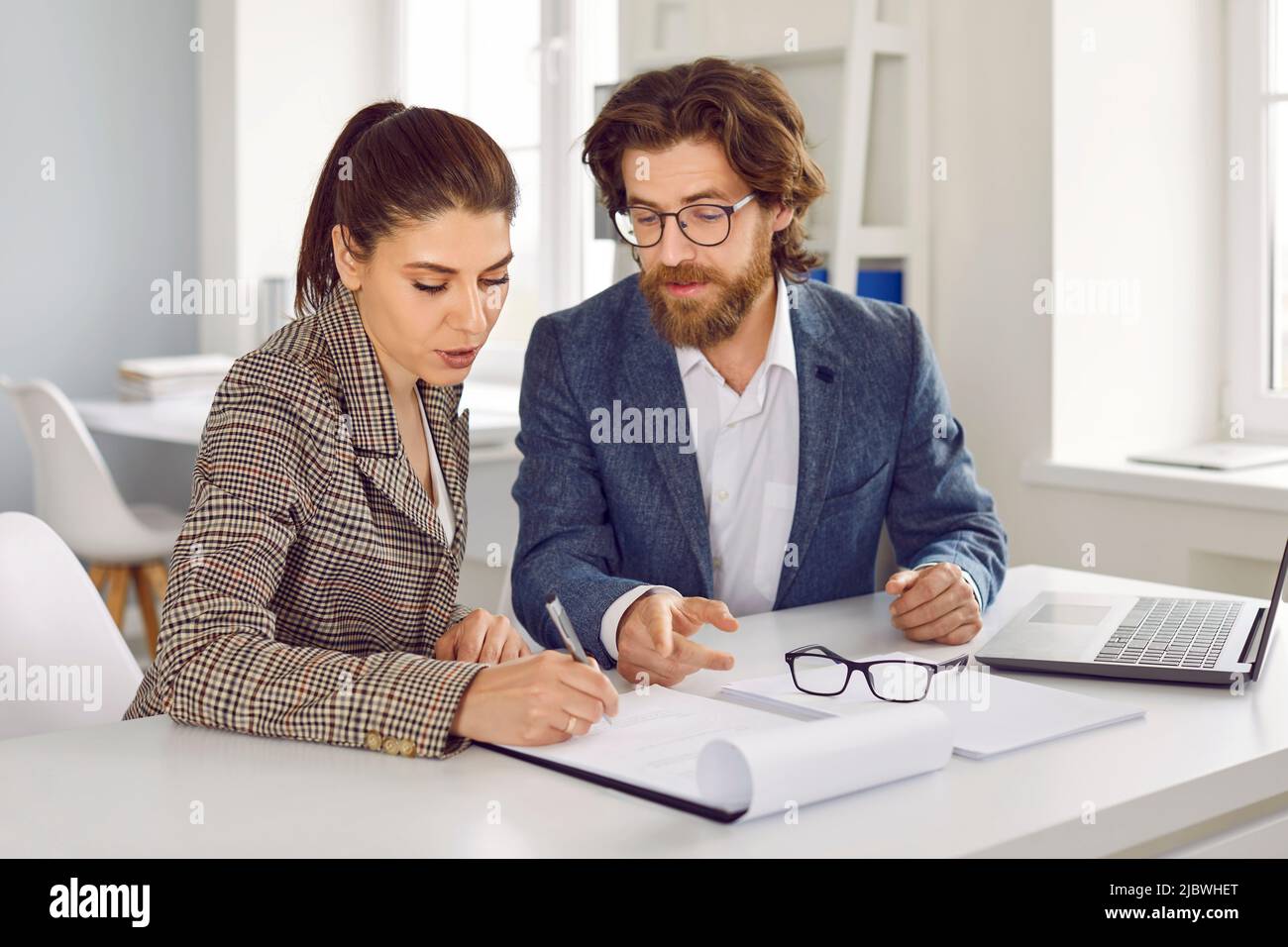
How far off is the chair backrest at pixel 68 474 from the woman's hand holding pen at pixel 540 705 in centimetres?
265

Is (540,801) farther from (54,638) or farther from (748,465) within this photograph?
(748,465)

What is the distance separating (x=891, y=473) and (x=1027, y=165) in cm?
104

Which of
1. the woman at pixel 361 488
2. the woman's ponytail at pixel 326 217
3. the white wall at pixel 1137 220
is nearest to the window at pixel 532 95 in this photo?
the white wall at pixel 1137 220

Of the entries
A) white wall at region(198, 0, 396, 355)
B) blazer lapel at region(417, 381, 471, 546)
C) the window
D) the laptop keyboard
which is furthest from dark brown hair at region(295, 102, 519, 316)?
white wall at region(198, 0, 396, 355)

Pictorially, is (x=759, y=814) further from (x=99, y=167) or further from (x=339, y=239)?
(x=99, y=167)

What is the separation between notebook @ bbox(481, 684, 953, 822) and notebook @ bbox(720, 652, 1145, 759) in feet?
0.21

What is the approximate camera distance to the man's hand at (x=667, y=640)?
133 cm

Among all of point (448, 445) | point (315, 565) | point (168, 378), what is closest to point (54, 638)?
point (315, 565)

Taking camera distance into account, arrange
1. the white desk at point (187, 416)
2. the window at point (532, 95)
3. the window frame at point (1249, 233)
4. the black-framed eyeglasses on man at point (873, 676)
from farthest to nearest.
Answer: the window at point (532, 95) < the white desk at point (187, 416) < the window frame at point (1249, 233) < the black-framed eyeglasses on man at point (873, 676)

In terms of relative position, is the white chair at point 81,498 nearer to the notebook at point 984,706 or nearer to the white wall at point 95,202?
the white wall at point 95,202

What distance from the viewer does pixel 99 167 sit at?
14.5 feet

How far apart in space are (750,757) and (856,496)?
0.95 meters
